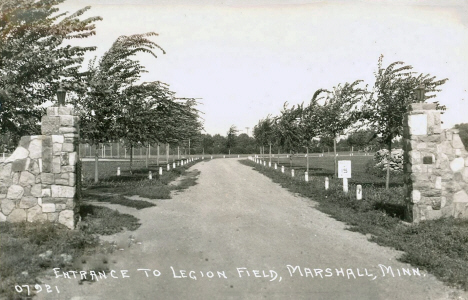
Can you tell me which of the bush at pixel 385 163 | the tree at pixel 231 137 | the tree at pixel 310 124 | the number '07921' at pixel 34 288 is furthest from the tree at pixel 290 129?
the tree at pixel 231 137

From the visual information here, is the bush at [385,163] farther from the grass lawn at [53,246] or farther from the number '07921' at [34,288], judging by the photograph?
the number '07921' at [34,288]

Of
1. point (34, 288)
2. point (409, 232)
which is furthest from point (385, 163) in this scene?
point (34, 288)

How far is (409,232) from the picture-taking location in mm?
8734

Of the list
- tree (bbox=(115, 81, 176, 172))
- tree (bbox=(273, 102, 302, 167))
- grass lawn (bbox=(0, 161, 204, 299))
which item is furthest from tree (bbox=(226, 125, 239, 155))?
grass lawn (bbox=(0, 161, 204, 299))

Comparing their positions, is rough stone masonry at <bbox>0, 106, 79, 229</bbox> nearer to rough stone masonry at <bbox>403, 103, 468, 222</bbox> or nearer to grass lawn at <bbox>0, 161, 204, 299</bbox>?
grass lawn at <bbox>0, 161, 204, 299</bbox>

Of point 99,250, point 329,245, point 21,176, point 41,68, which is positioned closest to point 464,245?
point 329,245

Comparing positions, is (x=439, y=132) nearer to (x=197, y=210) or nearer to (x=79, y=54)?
(x=197, y=210)

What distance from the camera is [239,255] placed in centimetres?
712

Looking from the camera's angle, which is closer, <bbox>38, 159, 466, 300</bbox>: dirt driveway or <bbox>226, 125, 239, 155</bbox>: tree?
<bbox>38, 159, 466, 300</bbox>: dirt driveway

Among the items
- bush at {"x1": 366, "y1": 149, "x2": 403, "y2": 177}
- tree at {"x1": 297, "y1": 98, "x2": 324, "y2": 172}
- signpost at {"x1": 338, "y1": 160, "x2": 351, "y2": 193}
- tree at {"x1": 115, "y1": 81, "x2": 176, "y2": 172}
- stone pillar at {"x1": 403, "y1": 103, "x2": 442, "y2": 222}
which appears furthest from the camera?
tree at {"x1": 297, "y1": 98, "x2": 324, "y2": 172}

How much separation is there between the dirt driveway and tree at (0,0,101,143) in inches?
177

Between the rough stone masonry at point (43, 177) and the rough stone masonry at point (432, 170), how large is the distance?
776 centimetres

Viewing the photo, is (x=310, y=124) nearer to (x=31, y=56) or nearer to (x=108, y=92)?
(x=108, y=92)

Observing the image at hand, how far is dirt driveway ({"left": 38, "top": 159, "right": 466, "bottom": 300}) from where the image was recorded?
5559 millimetres
